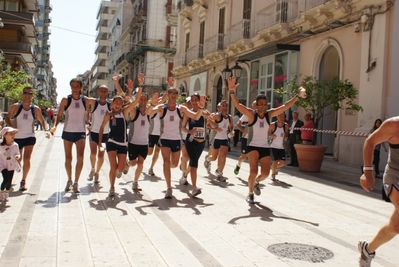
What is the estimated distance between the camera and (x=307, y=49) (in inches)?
725

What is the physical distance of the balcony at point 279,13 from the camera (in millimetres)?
19156

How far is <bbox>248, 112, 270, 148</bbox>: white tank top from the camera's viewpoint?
7.64 metres

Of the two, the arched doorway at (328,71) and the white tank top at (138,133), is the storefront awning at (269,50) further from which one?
the white tank top at (138,133)

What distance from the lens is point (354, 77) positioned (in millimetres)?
15375

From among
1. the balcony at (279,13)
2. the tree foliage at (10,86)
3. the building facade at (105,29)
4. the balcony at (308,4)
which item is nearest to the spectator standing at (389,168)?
the balcony at (308,4)

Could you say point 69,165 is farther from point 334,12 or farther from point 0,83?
point 0,83

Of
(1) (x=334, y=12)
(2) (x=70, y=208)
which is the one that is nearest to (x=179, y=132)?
(2) (x=70, y=208)

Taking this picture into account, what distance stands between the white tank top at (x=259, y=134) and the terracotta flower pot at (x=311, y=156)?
538 cm

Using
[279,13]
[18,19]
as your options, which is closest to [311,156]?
[279,13]

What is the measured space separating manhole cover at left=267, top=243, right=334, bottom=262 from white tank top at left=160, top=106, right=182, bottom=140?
3.24m

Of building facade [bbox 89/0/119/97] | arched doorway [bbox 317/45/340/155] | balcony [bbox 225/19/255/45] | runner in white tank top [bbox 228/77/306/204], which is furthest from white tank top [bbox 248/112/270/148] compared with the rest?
building facade [bbox 89/0/119/97]

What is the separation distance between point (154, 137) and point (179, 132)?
3.36 meters

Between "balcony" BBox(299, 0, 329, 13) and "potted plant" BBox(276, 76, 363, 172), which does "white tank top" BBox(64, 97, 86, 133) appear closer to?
"potted plant" BBox(276, 76, 363, 172)

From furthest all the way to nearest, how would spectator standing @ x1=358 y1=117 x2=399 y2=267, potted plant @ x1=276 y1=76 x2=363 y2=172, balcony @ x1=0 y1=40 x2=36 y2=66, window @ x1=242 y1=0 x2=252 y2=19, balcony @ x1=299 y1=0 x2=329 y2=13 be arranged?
balcony @ x1=0 y1=40 x2=36 y2=66
window @ x1=242 y1=0 x2=252 y2=19
balcony @ x1=299 y1=0 x2=329 y2=13
potted plant @ x1=276 y1=76 x2=363 y2=172
spectator standing @ x1=358 y1=117 x2=399 y2=267
